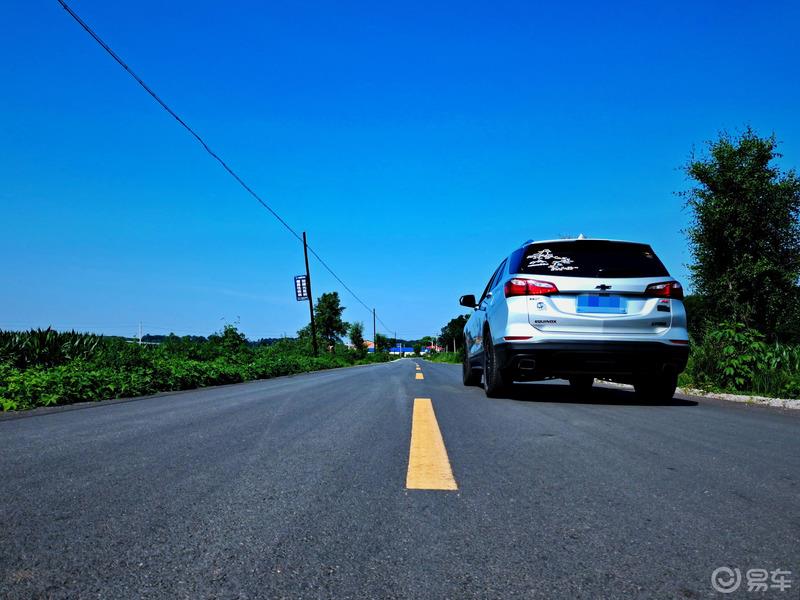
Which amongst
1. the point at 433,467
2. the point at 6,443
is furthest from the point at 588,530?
the point at 6,443

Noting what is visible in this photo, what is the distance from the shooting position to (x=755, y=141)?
87.1 ft

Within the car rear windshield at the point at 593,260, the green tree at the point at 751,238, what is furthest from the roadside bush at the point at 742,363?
the green tree at the point at 751,238

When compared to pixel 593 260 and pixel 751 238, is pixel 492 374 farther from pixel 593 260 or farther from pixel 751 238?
pixel 751 238

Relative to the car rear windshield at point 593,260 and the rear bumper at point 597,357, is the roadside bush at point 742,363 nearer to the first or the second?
the rear bumper at point 597,357

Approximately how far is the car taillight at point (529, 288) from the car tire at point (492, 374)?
34.5 inches

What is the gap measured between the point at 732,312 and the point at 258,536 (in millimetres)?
30144

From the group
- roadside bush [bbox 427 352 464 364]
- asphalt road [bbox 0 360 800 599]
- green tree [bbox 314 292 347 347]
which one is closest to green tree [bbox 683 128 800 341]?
asphalt road [bbox 0 360 800 599]

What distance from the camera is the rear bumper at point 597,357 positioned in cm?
567

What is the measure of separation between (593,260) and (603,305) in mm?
563

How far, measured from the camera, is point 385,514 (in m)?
1.90

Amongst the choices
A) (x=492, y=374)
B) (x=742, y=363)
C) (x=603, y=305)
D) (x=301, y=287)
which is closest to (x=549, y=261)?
(x=603, y=305)

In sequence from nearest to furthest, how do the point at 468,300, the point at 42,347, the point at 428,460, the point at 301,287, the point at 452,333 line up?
1. the point at 428,460
2. the point at 468,300
3. the point at 42,347
4. the point at 301,287
5. the point at 452,333

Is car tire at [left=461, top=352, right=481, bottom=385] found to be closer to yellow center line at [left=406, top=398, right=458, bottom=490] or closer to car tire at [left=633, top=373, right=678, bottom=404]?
car tire at [left=633, top=373, right=678, bottom=404]

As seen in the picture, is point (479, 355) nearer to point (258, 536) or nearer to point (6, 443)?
point (6, 443)
